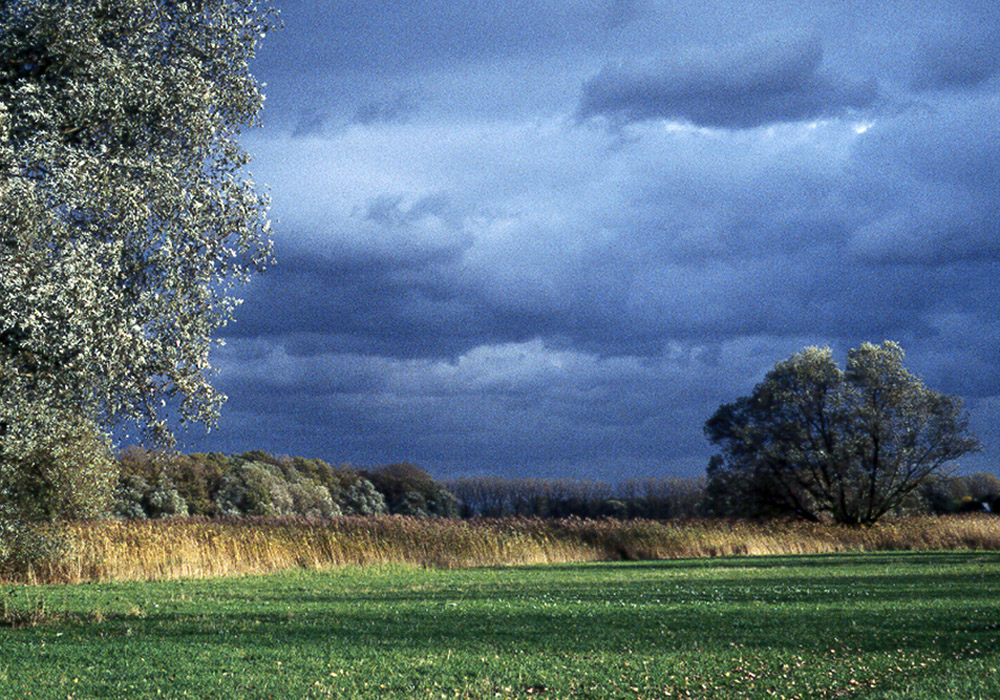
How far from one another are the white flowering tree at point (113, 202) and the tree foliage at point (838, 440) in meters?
50.9

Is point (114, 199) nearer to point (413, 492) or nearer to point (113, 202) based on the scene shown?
point (113, 202)

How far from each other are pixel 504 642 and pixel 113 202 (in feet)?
29.7

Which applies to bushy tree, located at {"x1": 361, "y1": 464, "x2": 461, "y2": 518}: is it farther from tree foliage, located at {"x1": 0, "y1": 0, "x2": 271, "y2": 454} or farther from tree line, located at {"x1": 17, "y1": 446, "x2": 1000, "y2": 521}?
tree foliage, located at {"x1": 0, "y1": 0, "x2": 271, "y2": 454}

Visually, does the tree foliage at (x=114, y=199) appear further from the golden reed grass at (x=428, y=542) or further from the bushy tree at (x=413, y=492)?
the bushy tree at (x=413, y=492)

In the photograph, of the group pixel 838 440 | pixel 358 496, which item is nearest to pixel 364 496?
pixel 358 496

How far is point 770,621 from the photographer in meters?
15.3

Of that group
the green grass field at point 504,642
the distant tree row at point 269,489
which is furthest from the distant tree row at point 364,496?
the green grass field at point 504,642

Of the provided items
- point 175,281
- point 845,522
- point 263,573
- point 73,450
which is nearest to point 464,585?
point 263,573

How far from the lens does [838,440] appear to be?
59.0m

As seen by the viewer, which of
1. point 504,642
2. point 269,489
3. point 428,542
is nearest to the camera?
point 504,642

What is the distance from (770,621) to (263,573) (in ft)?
63.2

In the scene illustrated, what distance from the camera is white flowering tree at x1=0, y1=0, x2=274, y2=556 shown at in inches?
475

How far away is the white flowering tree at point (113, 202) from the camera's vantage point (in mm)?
12055

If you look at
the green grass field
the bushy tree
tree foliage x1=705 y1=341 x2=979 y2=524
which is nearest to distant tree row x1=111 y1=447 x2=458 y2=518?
the bushy tree
